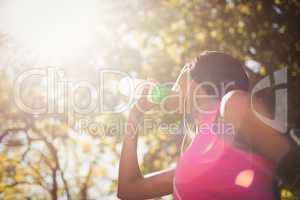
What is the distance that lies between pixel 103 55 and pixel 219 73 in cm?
1325

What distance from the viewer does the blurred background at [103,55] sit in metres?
11.8

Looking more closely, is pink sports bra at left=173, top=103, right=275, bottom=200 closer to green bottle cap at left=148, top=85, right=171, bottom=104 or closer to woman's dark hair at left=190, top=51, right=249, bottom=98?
woman's dark hair at left=190, top=51, right=249, bottom=98

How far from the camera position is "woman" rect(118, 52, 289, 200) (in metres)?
1.50

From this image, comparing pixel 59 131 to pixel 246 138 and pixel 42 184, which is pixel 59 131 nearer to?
pixel 42 184

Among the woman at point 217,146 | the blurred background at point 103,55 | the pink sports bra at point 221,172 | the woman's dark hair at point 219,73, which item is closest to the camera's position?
the woman at point 217,146

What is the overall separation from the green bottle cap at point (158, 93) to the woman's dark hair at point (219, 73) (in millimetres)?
202

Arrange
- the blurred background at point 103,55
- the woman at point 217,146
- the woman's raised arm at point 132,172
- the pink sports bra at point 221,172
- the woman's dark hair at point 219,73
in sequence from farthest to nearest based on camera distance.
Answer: the blurred background at point 103,55 → the woman's raised arm at point 132,172 → the woman's dark hair at point 219,73 → the pink sports bra at point 221,172 → the woman at point 217,146

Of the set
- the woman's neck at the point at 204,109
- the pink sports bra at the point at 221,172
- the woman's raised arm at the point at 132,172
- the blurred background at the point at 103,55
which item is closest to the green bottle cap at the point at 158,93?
the woman's raised arm at the point at 132,172

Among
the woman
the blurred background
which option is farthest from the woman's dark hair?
the blurred background

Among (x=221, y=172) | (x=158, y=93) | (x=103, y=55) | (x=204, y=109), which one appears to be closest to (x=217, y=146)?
(x=221, y=172)

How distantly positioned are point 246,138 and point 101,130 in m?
14.8

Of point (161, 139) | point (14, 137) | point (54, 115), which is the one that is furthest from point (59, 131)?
point (161, 139)

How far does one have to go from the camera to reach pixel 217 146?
1.66 m

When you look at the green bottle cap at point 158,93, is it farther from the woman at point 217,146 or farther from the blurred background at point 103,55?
the blurred background at point 103,55
